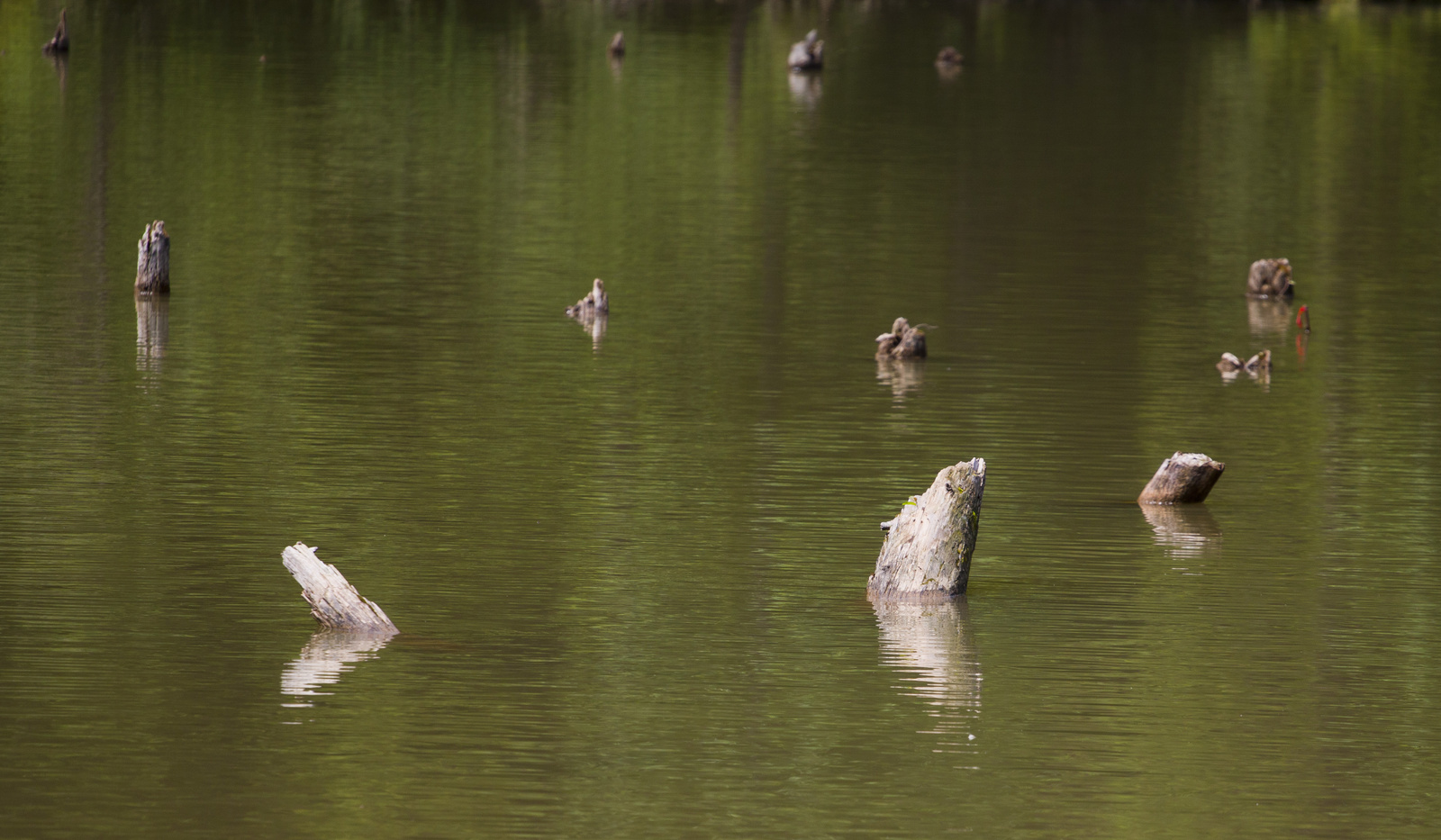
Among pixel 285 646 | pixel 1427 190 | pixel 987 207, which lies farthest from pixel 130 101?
pixel 285 646

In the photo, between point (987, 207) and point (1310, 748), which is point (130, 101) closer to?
point (987, 207)

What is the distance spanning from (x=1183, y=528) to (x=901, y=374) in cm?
930

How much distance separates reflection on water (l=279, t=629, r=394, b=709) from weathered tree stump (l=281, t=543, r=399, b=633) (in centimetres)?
8

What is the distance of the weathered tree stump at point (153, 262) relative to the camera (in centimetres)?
3428

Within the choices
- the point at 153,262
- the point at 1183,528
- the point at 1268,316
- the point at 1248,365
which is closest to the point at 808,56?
the point at 1268,316

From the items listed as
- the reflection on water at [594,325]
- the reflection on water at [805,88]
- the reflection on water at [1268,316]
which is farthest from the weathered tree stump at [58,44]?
the reflection on water at [1268,316]

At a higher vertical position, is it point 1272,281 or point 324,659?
point 324,659

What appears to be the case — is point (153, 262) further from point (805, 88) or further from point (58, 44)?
point (805, 88)

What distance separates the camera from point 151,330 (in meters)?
31.7

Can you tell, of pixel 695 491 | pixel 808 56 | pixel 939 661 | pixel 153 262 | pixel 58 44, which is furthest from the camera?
pixel 808 56

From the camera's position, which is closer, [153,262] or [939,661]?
[939,661]

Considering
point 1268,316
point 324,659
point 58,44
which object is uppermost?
point 58,44

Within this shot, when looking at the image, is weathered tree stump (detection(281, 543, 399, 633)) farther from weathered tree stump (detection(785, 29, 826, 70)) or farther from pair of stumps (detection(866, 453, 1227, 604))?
weathered tree stump (detection(785, 29, 826, 70))

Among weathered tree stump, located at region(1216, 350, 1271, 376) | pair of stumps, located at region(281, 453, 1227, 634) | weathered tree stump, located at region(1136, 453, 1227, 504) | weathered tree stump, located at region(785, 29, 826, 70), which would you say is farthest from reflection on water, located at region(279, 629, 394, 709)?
weathered tree stump, located at region(785, 29, 826, 70)
